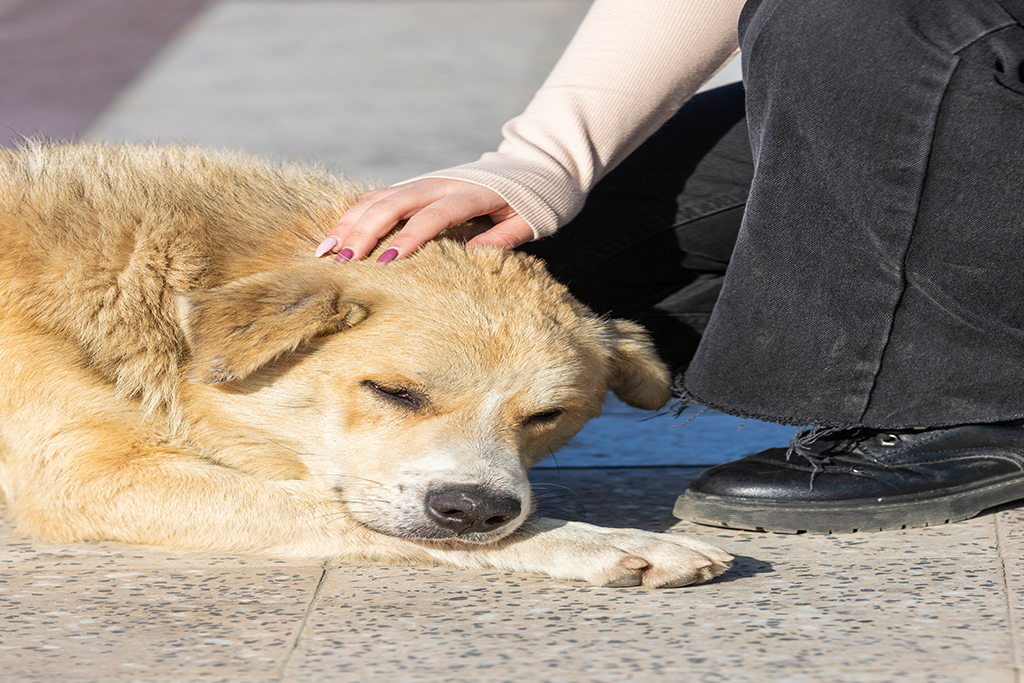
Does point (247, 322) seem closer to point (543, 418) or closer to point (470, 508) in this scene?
point (470, 508)

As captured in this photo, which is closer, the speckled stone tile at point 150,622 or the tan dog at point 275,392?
the speckled stone tile at point 150,622

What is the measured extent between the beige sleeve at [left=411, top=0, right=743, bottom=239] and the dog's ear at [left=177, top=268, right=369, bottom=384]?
0.80 meters

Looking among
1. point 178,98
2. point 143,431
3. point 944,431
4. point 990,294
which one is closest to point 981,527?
point 944,431

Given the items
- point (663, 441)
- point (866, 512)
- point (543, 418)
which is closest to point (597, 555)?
point (543, 418)

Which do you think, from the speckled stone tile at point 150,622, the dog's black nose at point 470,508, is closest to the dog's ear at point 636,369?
the dog's black nose at point 470,508

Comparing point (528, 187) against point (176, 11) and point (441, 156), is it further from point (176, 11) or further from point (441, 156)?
point (176, 11)

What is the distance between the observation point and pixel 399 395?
2.98m

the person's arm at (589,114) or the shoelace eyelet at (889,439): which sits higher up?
the person's arm at (589,114)

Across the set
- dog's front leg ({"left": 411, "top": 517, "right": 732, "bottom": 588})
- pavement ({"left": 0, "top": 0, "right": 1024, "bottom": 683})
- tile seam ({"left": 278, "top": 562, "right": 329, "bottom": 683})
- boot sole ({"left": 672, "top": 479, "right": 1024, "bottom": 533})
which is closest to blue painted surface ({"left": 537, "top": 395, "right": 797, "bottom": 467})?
pavement ({"left": 0, "top": 0, "right": 1024, "bottom": 683})

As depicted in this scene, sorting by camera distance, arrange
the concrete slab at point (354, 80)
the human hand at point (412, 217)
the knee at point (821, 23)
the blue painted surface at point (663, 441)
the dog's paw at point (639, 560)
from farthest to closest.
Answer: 1. the concrete slab at point (354, 80)
2. the blue painted surface at point (663, 441)
3. the human hand at point (412, 217)
4. the knee at point (821, 23)
5. the dog's paw at point (639, 560)

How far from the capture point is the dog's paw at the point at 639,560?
2762 mm

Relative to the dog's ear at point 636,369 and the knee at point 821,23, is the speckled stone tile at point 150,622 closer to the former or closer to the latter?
the dog's ear at point 636,369

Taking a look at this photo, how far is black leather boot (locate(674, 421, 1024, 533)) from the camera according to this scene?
123 inches

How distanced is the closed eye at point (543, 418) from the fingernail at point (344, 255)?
24.8 inches
